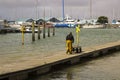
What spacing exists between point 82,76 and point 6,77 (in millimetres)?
5297

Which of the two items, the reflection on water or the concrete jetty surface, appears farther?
the reflection on water

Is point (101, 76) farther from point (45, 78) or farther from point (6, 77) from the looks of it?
point (6, 77)

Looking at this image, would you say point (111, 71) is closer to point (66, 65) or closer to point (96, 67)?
point (96, 67)

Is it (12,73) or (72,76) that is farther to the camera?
(72,76)

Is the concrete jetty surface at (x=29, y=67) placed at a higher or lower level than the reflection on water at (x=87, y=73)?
higher

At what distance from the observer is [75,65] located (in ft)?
88.0

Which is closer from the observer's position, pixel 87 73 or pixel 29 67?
pixel 29 67

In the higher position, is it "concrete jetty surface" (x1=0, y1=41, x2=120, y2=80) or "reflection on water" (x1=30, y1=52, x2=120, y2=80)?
"concrete jetty surface" (x1=0, y1=41, x2=120, y2=80)

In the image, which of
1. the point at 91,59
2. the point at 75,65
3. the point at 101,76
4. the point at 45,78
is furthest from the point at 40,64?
the point at 91,59

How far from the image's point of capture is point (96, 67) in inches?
1004

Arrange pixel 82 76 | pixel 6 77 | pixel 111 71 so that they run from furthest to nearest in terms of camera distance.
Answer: pixel 111 71 → pixel 82 76 → pixel 6 77

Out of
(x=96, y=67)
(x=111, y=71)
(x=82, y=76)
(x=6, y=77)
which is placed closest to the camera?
(x=6, y=77)

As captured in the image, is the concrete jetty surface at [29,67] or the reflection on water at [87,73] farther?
the reflection on water at [87,73]

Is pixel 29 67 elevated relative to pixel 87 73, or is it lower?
elevated
